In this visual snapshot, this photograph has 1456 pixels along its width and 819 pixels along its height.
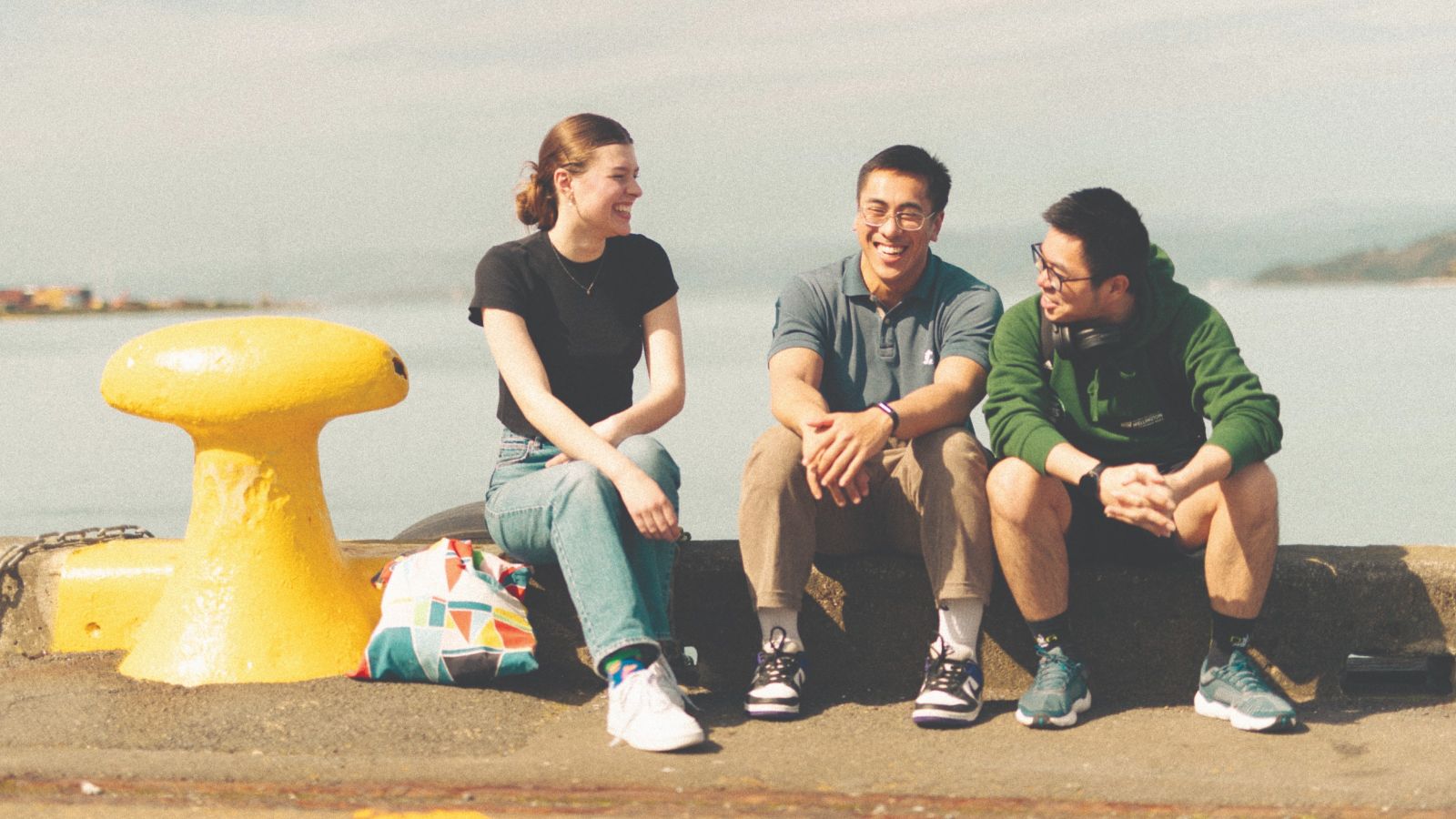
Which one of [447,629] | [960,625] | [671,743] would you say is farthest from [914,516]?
[447,629]

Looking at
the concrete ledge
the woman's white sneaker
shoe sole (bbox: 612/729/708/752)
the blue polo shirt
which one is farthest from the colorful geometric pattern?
the blue polo shirt

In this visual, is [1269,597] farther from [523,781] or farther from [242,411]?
[242,411]

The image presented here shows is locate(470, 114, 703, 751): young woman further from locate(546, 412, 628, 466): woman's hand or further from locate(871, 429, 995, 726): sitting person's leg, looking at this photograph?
locate(871, 429, 995, 726): sitting person's leg

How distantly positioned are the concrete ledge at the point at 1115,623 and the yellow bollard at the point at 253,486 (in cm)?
69

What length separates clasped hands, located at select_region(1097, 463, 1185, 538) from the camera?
3.95 m

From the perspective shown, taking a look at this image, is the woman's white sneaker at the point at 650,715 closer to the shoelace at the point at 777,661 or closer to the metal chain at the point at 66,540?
the shoelace at the point at 777,661

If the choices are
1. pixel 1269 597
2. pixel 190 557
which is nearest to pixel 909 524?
pixel 1269 597

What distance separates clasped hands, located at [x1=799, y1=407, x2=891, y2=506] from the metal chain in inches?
94.4

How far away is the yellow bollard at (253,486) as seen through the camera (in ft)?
14.1

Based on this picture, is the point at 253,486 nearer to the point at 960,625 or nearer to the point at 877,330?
the point at 877,330

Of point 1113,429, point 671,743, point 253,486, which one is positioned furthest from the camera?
point 253,486

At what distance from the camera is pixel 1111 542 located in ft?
14.6

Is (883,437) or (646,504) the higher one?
(883,437)

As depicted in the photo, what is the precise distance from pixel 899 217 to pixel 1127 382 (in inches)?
31.9
